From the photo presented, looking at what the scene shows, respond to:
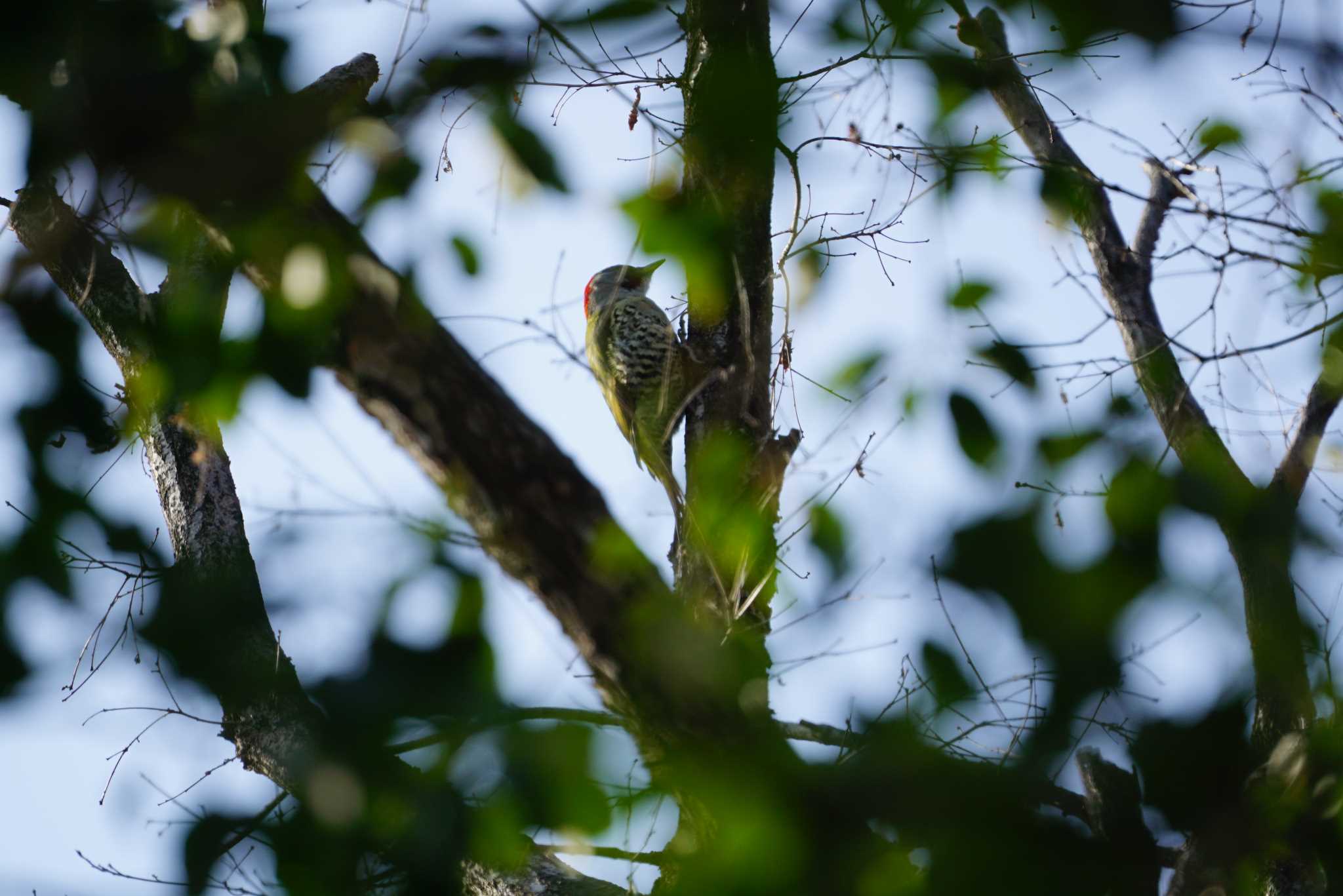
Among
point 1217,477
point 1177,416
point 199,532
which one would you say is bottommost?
point 1217,477

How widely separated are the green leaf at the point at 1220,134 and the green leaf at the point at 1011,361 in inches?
14.7

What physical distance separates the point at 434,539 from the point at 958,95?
75cm

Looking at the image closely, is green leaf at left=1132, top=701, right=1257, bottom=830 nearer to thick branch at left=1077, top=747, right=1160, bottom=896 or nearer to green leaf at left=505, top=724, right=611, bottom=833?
thick branch at left=1077, top=747, right=1160, bottom=896

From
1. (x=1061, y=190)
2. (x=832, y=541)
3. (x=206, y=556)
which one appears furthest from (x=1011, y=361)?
(x=206, y=556)

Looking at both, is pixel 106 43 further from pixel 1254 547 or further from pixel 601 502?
pixel 1254 547

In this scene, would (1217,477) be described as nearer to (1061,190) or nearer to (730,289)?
(1061,190)

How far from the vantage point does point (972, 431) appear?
3.94 feet

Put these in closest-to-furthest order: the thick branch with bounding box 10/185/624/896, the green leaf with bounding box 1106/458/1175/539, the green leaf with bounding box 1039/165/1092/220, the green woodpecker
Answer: the green leaf with bounding box 1106/458/1175/539 → the thick branch with bounding box 10/185/624/896 → the green leaf with bounding box 1039/165/1092/220 → the green woodpecker

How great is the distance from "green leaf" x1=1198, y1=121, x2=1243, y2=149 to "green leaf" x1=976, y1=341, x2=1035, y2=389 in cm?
37

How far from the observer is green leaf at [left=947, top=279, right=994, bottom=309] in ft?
4.18

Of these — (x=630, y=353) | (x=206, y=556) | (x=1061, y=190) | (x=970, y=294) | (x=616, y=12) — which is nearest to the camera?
(x=616, y=12)

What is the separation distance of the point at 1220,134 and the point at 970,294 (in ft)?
1.40

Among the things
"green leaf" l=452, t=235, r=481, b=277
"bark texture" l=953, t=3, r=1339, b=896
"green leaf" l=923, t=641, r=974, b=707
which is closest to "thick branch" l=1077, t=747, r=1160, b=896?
"bark texture" l=953, t=3, r=1339, b=896

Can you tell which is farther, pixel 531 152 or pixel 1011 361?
pixel 1011 361
